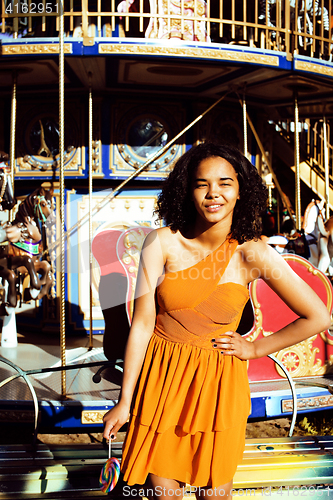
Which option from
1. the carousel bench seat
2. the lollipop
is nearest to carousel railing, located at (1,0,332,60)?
the carousel bench seat

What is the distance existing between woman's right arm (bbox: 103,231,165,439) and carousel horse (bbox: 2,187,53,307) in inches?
149

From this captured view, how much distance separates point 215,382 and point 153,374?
0.21m

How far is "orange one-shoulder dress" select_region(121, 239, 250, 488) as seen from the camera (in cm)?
142

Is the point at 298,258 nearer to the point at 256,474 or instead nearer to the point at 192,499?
the point at 256,474

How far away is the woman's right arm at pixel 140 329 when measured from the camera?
4.77ft

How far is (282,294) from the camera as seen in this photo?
155cm

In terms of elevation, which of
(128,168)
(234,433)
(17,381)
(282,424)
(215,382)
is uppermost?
(128,168)

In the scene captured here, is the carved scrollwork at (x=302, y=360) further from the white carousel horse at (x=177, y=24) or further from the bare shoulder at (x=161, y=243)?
the white carousel horse at (x=177, y=24)

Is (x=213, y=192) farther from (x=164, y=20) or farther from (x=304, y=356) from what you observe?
(x=164, y=20)

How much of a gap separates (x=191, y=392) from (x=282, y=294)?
0.46 m

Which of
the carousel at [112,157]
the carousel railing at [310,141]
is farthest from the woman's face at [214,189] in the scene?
the carousel railing at [310,141]

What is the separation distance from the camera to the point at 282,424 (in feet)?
12.9

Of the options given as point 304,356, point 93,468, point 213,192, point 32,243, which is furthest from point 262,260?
point 32,243

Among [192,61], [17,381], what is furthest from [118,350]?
[192,61]
